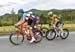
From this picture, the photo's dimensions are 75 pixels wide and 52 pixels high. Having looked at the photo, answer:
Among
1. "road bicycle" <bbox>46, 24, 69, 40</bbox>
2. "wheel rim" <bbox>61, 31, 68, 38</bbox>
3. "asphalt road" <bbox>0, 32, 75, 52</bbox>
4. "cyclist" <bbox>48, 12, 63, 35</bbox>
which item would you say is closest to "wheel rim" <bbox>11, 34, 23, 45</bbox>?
"asphalt road" <bbox>0, 32, 75, 52</bbox>

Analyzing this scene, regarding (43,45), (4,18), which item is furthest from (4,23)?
(43,45)

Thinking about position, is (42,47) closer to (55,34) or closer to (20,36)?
(20,36)

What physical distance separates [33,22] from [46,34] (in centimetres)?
128

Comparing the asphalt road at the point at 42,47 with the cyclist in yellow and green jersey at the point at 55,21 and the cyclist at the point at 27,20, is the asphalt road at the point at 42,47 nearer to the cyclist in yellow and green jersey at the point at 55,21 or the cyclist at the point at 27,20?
the cyclist at the point at 27,20

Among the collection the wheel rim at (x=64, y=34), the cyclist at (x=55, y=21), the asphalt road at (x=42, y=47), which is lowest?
the asphalt road at (x=42, y=47)

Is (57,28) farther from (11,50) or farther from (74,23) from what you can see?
(74,23)

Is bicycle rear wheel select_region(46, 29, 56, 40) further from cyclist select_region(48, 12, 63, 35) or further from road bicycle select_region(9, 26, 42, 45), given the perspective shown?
road bicycle select_region(9, 26, 42, 45)

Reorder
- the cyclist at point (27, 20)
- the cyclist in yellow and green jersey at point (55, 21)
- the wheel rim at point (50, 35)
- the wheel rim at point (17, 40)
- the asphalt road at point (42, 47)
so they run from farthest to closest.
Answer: the cyclist in yellow and green jersey at point (55, 21) → the wheel rim at point (50, 35) → the wheel rim at point (17, 40) → the cyclist at point (27, 20) → the asphalt road at point (42, 47)

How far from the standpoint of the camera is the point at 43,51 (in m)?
12.3

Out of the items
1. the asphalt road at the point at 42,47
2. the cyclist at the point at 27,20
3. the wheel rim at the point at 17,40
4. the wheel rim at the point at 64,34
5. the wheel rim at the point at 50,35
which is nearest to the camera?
the asphalt road at the point at 42,47

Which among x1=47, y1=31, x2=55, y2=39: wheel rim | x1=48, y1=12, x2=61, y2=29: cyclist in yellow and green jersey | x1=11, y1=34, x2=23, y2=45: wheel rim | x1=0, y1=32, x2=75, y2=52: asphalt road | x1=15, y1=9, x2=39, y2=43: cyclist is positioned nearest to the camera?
x1=0, y1=32, x2=75, y2=52: asphalt road

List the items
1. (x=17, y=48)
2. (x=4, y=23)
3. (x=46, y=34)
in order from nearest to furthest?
(x=17, y=48), (x=46, y=34), (x=4, y=23)

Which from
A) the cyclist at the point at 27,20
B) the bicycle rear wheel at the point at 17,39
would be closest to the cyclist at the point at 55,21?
the cyclist at the point at 27,20

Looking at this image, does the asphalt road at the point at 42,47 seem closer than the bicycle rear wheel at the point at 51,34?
Yes
